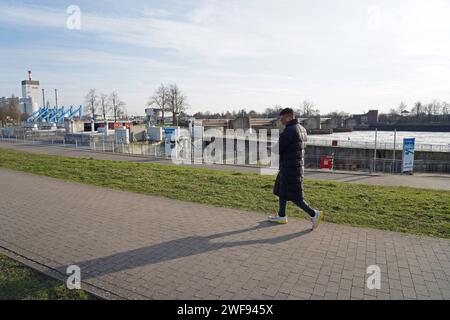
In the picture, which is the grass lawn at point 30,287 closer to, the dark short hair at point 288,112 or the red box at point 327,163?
the dark short hair at point 288,112

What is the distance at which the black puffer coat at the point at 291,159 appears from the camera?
486 centimetres

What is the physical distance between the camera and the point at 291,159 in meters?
4.93

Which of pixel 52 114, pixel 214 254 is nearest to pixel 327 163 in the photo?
pixel 214 254

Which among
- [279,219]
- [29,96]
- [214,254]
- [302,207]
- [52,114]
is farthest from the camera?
[29,96]

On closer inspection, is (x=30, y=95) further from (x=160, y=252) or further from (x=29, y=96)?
(x=160, y=252)

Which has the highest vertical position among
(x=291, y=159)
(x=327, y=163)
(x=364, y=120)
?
(x=364, y=120)

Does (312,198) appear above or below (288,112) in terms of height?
below

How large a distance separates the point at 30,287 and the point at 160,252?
1564mm

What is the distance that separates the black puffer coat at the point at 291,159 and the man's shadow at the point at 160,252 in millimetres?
715

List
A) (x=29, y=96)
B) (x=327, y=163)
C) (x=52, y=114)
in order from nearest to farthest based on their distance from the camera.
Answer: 1. (x=327, y=163)
2. (x=52, y=114)
3. (x=29, y=96)

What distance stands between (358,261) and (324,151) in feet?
129

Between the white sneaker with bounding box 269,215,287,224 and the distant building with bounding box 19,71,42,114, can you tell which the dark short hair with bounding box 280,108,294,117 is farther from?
the distant building with bounding box 19,71,42,114

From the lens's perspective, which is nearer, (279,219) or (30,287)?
(30,287)
